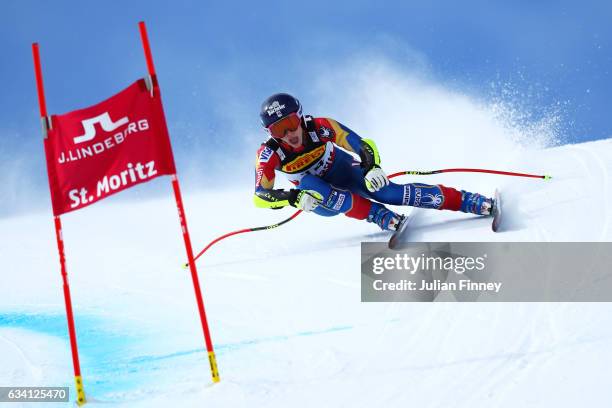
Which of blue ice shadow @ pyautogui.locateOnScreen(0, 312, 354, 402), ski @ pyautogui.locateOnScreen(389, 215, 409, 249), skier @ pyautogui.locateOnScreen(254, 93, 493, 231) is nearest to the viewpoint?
blue ice shadow @ pyautogui.locateOnScreen(0, 312, 354, 402)

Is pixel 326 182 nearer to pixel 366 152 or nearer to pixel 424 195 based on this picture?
pixel 366 152

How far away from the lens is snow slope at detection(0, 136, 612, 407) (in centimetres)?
308

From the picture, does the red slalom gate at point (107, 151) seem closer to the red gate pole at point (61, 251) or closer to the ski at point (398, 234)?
the red gate pole at point (61, 251)

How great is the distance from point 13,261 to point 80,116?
488 cm

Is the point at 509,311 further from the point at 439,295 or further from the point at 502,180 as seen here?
the point at 502,180

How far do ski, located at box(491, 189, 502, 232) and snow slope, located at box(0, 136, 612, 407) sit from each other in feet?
0.35

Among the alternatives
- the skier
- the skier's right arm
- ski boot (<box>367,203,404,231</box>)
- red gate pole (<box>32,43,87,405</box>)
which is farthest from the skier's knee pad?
red gate pole (<box>32,43,87,405</box>)

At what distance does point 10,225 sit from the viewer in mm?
10219

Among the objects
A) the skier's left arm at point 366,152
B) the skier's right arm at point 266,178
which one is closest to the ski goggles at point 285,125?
the skier's right arm at point 266,178

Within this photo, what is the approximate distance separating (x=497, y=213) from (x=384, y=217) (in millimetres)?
990

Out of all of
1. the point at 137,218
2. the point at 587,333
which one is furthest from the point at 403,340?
the point at 137,218

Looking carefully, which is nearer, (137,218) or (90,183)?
(90,183)

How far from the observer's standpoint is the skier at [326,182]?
5.51 m

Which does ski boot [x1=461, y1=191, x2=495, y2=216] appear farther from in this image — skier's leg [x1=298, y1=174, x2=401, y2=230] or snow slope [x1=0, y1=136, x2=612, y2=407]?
skier's leg [x1=298, y1=174, x2=401, y2=230]
